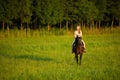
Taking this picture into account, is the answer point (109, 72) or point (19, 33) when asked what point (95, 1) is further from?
point (109, 72)

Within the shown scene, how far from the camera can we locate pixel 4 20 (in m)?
45.6

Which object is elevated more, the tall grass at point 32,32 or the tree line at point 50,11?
the tree line at point 50,11

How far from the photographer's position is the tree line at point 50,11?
153 ft

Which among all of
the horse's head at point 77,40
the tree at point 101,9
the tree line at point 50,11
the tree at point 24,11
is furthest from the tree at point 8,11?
the horse's head at point 77,40

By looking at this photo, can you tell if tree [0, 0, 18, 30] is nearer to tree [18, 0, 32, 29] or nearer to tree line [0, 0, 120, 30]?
tree line [0, 0, 120, 30]

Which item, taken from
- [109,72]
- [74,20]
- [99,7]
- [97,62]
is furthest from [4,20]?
[109,72]

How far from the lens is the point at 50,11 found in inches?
1977

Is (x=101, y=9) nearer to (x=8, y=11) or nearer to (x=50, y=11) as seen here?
(x=50, y=11)

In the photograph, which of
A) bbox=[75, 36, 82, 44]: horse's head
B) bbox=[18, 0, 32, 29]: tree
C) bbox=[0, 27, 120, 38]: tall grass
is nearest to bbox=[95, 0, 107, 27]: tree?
bbox=[0, 27, 120, 38]: tall grass

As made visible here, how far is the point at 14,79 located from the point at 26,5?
33.1m

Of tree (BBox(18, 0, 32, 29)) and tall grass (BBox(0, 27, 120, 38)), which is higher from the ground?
tree (BBox(18, 0, 32, 29))

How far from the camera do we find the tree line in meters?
46.7

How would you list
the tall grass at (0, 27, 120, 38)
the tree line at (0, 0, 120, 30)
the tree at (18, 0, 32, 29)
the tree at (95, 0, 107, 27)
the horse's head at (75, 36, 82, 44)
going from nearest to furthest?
the horse's head at (75, 36, 82, 44) < the tall grass at (0, 27, 120, 38) < the tree line at (0, 0, 120, 30) < the tree at (18, 0, 32, 29) < the tree at (95, 0, 107, 27)

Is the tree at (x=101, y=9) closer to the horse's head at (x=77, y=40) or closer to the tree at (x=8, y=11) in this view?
the tree at (x=8, y=11)
